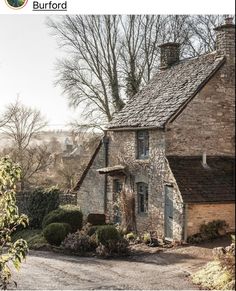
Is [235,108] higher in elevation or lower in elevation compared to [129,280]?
higher

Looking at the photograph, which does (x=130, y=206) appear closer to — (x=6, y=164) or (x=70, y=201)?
(x=70, y=201)

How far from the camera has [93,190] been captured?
51.9 feet

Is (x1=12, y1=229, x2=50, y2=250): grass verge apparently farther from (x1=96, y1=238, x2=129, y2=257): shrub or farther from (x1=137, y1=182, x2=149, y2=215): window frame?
(x1=137, y1=182, x2=149, y2=215): window frame

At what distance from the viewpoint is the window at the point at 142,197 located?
42.9 ft

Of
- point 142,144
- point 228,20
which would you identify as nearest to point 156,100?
point 142,144

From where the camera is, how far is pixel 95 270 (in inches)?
396

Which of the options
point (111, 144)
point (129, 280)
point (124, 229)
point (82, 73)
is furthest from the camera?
point (111, 144)

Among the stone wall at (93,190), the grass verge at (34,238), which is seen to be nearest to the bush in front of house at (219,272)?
the grass verge at (34,238)

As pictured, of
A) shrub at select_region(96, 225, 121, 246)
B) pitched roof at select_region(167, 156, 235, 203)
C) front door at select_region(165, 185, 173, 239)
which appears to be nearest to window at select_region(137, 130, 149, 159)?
front door at select_region(165, 185, 173, 239)

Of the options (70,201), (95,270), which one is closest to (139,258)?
(95,270)

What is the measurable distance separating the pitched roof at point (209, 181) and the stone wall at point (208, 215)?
0.22 m

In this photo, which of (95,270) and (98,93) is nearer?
(95,270)

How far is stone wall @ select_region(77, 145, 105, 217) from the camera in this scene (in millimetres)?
15477
